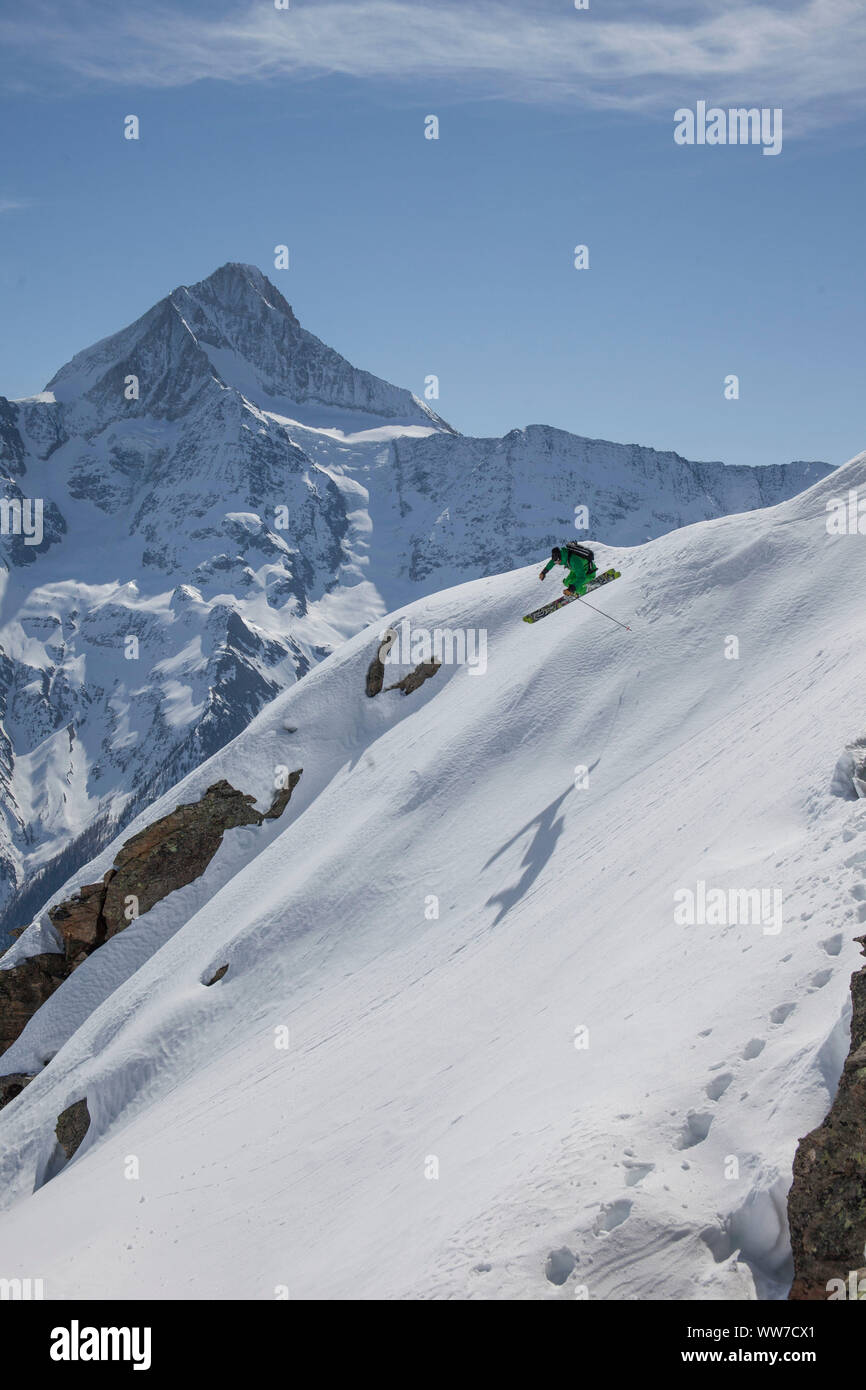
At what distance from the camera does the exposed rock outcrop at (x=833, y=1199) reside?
7637 mm

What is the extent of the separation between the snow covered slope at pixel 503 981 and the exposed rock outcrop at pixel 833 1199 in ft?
0.96

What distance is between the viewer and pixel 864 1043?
8469 mm

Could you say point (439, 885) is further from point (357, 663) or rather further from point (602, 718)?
point (357, 663)

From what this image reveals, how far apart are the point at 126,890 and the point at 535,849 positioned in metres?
20.1

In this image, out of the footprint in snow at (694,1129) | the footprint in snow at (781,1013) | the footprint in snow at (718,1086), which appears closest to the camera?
the footprint in snow at (694,1129)

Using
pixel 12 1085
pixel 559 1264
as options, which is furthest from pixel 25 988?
pixel 559 1264

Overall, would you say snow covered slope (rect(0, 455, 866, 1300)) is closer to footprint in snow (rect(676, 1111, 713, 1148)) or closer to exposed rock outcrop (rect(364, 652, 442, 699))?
footprint in snow (rect(676, 1111, 713, 1148))

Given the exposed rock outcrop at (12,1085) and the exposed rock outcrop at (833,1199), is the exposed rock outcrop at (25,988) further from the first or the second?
the exposed rock outcrop at (833,1199)

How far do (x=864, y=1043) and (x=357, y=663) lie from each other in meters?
34.4

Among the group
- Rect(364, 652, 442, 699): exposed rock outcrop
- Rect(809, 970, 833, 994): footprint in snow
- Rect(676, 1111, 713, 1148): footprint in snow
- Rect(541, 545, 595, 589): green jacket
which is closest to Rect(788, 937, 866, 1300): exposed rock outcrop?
Rect(676, 1111, 713, 1148): footprint in snow

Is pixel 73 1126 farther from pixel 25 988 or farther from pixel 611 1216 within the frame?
pixel 611 1216

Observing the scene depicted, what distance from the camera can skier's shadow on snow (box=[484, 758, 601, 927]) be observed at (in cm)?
2227

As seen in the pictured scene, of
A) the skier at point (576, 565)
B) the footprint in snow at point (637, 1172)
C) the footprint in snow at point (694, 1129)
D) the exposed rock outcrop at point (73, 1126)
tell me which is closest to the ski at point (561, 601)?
the skier at point (576, 565)

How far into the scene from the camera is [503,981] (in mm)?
18078
